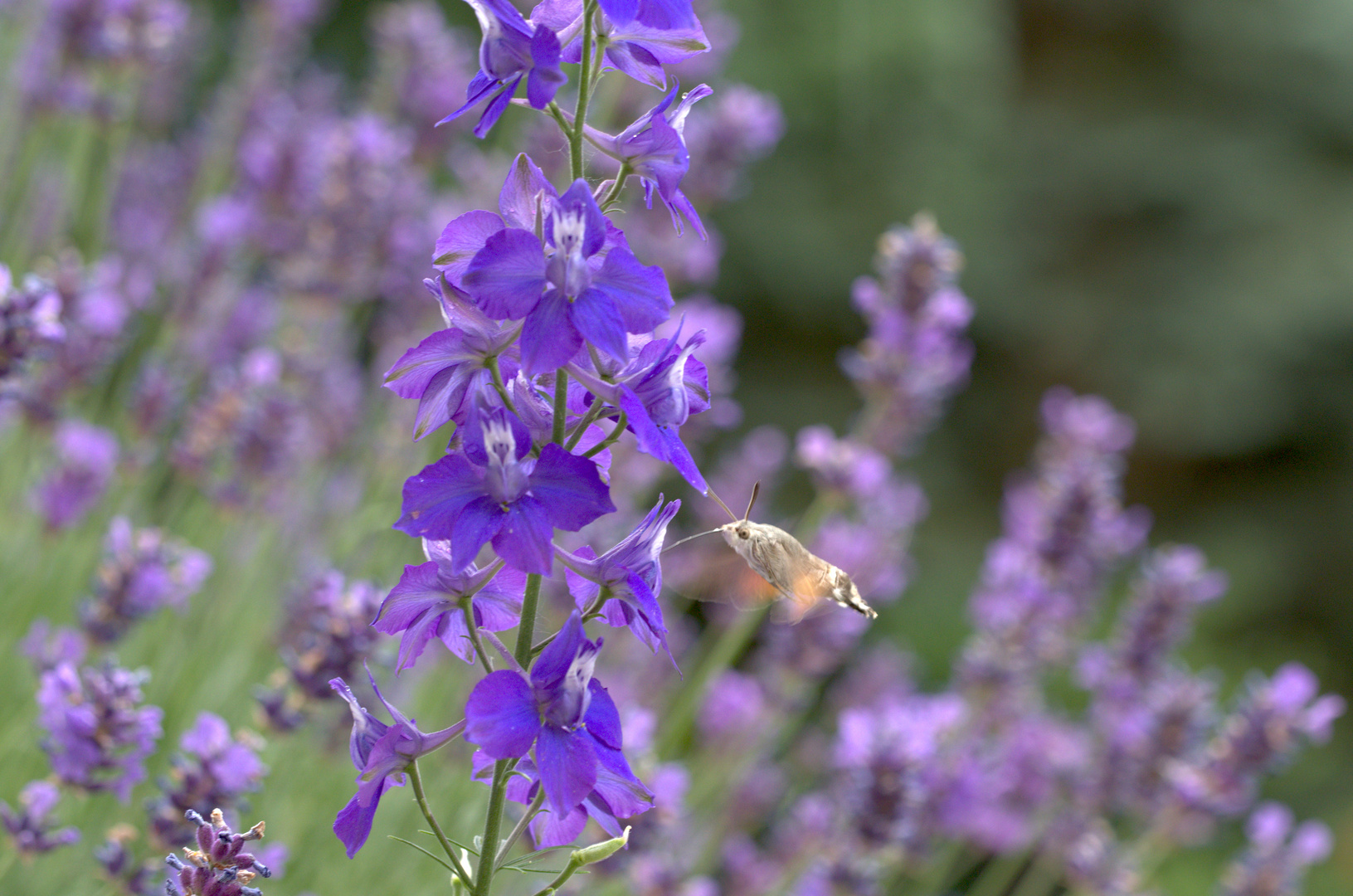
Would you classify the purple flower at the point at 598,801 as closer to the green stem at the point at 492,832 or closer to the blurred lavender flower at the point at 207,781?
the green stem at the point at 492,832

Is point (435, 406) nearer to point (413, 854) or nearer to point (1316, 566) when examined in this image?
point (413, 854)

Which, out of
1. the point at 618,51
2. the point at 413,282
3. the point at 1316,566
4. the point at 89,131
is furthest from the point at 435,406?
the point at 1316,566

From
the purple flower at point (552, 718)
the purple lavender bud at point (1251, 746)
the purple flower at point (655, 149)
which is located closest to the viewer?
the purple flower at point (552, 718)

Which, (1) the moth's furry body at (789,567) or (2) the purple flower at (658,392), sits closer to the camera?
(2) the purple flower at (658,392)

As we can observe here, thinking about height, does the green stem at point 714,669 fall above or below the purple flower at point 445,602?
above

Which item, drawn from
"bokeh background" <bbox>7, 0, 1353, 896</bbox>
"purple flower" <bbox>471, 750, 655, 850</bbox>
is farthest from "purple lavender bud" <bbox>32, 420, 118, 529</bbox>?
"bokeh background" <bbox>7, 0, 1353, 896</bbox>

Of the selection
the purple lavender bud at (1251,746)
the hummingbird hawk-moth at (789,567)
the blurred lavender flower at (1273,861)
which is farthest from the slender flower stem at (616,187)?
the blurred lavender flower at (1273,861)

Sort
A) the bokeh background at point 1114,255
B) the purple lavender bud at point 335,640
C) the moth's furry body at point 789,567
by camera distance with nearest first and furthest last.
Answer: the moth's furry body at point 789,567 → the purple lavender bud at point 335,640 → the bokeh background at point 1114,255

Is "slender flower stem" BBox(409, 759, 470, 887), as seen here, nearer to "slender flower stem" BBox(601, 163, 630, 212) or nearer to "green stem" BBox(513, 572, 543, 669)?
"green stem" BBox(513, 572, 543, 669)
